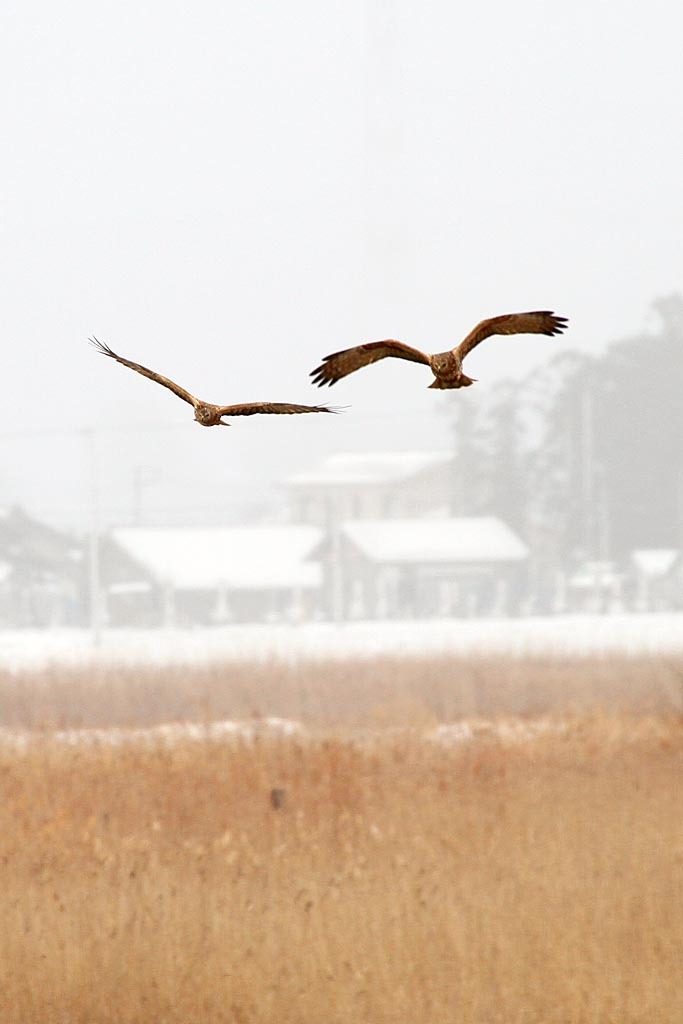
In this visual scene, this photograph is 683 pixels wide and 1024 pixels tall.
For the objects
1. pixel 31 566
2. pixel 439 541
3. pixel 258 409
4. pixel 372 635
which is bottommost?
pixel 31 566

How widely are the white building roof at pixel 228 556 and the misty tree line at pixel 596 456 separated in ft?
25.7

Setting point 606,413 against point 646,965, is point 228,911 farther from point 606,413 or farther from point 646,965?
point 606,413

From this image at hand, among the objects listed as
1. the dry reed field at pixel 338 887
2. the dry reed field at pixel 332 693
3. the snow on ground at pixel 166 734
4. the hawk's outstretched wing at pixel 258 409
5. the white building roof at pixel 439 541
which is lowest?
the white building roof at pixel 439 541

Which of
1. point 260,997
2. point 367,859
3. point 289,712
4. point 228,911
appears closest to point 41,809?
point 367,859

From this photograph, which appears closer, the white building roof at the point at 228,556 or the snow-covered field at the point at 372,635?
the snow-covered field at the point at 372,635

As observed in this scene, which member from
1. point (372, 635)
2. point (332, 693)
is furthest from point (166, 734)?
point (372, 635)

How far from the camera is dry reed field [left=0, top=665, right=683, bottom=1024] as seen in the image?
6.68 m

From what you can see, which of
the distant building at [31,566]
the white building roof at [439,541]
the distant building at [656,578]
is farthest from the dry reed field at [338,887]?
the distant building at [656,578]

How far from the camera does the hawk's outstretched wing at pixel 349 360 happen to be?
→ 220 cm

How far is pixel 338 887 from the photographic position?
8.00 metres

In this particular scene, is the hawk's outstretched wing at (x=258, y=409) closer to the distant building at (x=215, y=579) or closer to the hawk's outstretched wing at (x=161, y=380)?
the hawk's outstretched wing at (x=161, y=380)

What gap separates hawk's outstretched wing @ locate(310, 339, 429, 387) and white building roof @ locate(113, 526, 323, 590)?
7067 cm

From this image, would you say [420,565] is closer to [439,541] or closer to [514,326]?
[439,541]

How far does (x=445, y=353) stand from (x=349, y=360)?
13 cm
